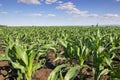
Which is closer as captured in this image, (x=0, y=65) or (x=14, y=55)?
(x=14, y=55)

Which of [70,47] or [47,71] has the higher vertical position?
[70,47]

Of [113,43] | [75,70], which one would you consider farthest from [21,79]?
[113,43]

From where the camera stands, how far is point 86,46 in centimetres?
359

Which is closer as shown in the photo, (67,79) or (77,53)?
(67,79)

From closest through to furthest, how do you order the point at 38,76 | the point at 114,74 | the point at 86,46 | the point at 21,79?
the point at 114,74 → the point at 21,79 → the point at 86,46 → the point at 38,76

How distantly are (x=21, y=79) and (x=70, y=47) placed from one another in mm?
1028

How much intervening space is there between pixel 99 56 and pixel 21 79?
1.33m

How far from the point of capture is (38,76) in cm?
389

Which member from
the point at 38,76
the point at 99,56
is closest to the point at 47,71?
the point at 38,76

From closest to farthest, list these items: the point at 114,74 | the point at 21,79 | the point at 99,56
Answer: the point at 114,74, the point at 99,56, the point at 21,79

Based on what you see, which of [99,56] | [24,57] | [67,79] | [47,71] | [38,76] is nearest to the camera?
[67,79]

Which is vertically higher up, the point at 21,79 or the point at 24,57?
the point at 24,57

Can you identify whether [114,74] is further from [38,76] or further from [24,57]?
[38,76]

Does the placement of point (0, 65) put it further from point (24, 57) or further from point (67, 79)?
point (67, 79)
